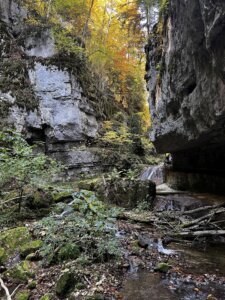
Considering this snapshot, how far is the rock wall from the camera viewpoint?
1516 cm

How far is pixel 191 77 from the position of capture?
703cm

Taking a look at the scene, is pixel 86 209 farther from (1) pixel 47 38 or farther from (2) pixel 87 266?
(1) pixel 47 38

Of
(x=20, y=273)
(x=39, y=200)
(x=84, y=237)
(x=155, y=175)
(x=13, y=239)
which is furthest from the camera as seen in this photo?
(x=155, y=175)

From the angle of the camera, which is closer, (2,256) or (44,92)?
(2,256)

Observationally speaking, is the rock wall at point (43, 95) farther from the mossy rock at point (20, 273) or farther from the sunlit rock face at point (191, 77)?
the mossy rock at point (20, 273)

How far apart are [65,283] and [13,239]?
6.76 ft

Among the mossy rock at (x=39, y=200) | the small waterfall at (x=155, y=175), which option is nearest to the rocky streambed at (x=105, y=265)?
the mossy rock at (x=39, y=200)

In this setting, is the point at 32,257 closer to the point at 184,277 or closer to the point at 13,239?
the point at 13,239

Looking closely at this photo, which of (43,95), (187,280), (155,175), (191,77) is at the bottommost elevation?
(187,280)

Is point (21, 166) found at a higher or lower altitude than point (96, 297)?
higher

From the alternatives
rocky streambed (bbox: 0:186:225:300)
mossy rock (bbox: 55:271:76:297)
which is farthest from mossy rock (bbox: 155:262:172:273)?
mossy rock (bbox: 55:271:76:297)

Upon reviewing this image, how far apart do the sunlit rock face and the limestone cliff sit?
19.3 feet

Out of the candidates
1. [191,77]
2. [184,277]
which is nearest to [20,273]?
[184,277]

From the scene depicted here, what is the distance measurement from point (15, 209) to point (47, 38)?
13719 mm
